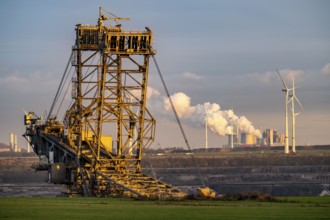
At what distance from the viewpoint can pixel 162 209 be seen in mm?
68500

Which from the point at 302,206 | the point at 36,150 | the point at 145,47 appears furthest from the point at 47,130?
the point at 302,206

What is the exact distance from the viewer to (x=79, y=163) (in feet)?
322

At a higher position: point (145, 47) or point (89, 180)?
point (145, 47)

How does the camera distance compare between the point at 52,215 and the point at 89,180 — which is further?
the point at 89,180

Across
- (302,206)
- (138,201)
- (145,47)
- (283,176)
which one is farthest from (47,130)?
(283,176)

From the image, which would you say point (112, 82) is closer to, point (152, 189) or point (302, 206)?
point (152, 189)

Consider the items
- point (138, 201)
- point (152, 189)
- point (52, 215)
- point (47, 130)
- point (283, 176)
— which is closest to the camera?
point (52, 215)

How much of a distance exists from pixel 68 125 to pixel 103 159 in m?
5.37

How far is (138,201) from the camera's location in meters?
78.5

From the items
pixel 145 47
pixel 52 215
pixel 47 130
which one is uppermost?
pixel 145 47

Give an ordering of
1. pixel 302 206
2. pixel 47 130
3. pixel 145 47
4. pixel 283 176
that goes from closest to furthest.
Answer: pixel 302 206 < pixel 145 47 < pixel 47 130 < pixel 283 176

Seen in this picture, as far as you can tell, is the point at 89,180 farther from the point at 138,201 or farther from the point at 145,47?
the point at 138,201

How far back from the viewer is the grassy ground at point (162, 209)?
206 feet

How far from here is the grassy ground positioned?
62.7m
